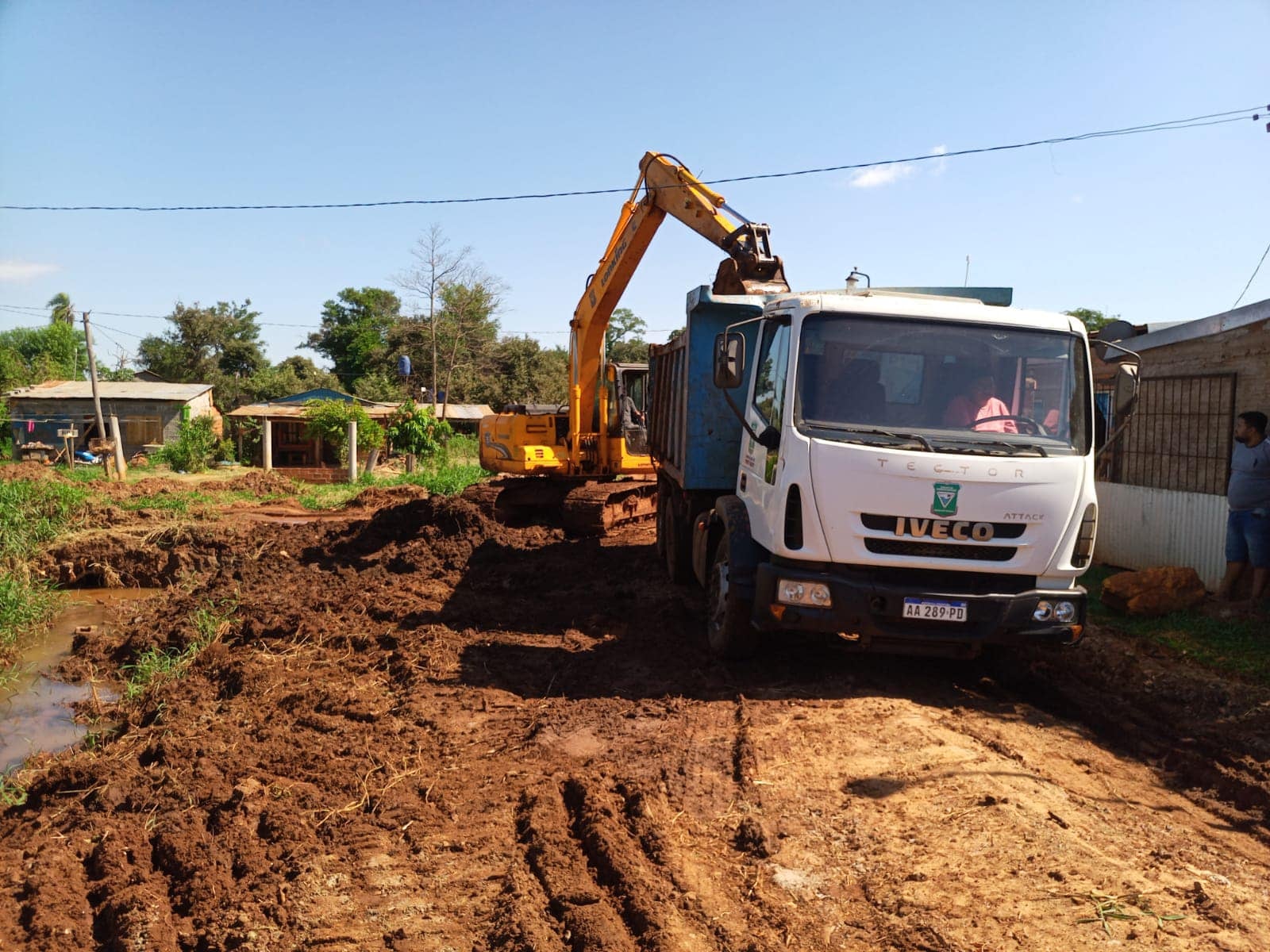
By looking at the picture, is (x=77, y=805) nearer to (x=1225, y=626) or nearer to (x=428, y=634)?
(x=428, y=634)

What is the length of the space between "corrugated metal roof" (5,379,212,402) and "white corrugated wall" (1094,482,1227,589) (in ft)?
103

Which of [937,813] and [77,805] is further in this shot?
[77,805]

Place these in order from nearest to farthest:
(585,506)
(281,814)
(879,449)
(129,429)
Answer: (281,814) < (879,449) < (585,506) < (129,429)

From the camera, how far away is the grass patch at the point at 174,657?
8180 millimetres

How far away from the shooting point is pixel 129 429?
3312 cm

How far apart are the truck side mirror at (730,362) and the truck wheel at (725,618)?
4.20 ft

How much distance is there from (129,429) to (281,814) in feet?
109

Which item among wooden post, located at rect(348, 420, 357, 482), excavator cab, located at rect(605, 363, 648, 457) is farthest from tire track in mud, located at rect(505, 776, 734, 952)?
wooden post, located at rect(348, 420, 357, 482)

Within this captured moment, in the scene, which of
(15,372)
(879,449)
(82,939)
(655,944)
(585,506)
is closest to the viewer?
(655,944)

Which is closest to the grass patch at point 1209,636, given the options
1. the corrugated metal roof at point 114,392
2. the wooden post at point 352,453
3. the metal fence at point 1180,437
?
the metal fence at point 1180,437

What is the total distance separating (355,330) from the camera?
6169 centimetres

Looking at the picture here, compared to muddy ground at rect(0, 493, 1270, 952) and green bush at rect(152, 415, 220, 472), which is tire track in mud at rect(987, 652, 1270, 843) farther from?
green bush at rect(152, 415, 220, 472)

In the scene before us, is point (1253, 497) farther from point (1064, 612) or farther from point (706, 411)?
point (706, 411)

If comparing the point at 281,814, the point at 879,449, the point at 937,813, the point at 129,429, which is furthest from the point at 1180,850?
the point at 129,429
